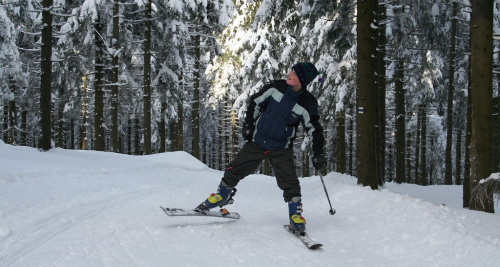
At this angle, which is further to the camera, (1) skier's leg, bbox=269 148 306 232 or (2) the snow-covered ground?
(1) skier's leg, bbox=269 148 306 232

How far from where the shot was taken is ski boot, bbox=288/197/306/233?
174 inches

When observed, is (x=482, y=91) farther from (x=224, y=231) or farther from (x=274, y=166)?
(x=224, y=231)

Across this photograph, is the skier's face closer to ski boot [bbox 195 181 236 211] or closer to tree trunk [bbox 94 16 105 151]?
ski boot [bbox 195 181 236 211]

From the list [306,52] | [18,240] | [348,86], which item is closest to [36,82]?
[306,52]

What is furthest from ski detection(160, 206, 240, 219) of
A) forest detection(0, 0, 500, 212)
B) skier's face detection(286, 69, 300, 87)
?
forest detection(0, 0, 500, 212)

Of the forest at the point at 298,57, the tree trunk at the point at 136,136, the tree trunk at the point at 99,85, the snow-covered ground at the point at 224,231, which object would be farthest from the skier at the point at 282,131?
the tree trunk at the point at 136,136

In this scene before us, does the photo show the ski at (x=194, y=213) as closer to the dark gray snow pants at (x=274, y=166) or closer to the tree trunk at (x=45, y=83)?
the dark gray snow pants at (x=274, y=166)

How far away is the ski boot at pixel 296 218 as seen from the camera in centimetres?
442

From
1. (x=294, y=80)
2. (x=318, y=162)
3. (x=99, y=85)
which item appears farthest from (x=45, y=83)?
(x=318, y=162)

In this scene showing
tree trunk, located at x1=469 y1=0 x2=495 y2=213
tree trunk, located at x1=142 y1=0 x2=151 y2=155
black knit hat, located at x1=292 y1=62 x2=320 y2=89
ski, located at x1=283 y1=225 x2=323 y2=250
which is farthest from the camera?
tree trunk, located at x1=142 y1=0 x2=151 y2=155

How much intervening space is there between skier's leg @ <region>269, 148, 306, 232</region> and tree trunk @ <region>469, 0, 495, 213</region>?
4037 millimetres

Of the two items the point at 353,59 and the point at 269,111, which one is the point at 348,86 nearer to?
the point at 353,59

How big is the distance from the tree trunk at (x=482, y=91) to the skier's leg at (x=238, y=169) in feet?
14.6

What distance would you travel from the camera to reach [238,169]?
15.9 feet
